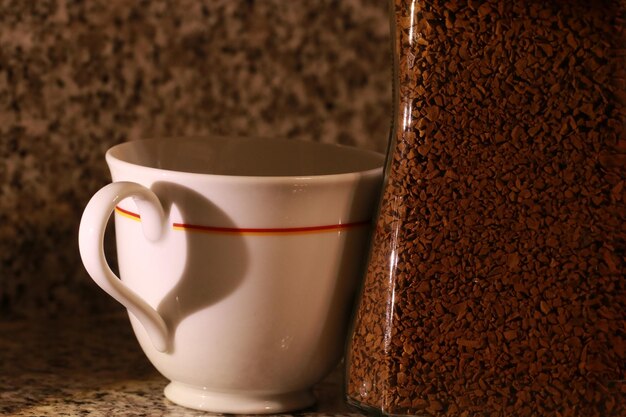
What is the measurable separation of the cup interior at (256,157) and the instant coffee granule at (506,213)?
146 millimetres

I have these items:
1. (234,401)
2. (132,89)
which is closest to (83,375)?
(234,401)

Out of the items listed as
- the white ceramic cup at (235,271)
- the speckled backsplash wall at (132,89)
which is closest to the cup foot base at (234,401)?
the white ceramic cup at (235,271)

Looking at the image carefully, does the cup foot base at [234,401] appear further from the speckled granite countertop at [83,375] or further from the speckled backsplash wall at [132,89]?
the speckled backsplash wall at [132,89]

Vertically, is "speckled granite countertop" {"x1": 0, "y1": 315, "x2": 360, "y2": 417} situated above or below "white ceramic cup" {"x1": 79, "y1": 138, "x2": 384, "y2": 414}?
below

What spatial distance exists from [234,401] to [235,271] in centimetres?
9

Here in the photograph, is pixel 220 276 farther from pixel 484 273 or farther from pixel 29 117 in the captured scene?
pixel 29 117

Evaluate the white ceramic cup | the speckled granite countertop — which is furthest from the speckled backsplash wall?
the white ceramic cup

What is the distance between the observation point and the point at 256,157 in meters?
0.73

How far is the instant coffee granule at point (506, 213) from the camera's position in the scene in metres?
0.55

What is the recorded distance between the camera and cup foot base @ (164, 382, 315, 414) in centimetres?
63

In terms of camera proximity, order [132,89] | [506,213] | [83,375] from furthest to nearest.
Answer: [132,89]
[83,375]
[506,213]

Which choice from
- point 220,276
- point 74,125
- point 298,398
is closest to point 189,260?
point 220,276

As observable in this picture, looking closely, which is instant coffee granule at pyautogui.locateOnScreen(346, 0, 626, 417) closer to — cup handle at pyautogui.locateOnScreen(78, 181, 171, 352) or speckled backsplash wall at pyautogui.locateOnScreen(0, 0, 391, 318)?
cup handle at pyautogui.locateOnScreen(78, 181, 171, 352)

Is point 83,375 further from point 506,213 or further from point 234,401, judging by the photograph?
point 506,213
